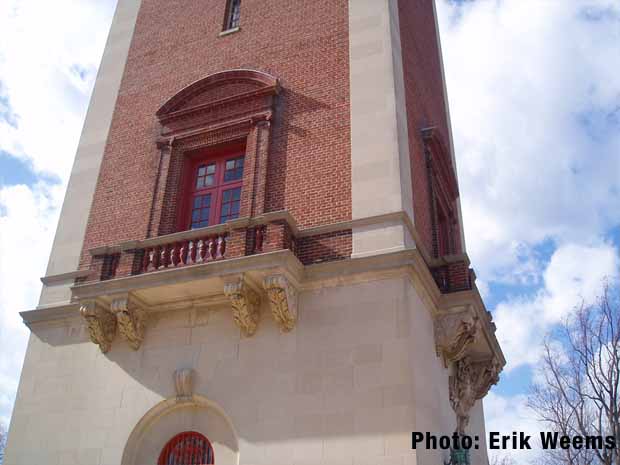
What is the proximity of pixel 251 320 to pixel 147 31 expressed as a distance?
1139cm

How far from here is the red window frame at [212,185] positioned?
49.1ft

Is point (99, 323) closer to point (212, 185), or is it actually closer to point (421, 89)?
point (212, 185)

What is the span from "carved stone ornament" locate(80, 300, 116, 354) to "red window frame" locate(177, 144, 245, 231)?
2.75 meters

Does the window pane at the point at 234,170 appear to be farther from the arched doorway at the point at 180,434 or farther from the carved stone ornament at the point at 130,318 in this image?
the arched doorway at the point at 180,434

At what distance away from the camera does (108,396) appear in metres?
13.1

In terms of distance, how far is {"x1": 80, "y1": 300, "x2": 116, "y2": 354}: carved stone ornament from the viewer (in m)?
13.1

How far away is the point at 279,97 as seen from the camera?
1549 centimetres

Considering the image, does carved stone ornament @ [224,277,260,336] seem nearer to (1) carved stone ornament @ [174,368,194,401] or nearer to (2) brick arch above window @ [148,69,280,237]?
(1) carved stone ornament @ [174,368,194,401]

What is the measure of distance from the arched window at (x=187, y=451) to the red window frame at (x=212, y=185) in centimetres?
485

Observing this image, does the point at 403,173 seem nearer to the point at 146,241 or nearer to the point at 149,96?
the point at 146,241

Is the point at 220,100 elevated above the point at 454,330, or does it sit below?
Answer: above

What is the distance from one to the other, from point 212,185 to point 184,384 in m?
5.14

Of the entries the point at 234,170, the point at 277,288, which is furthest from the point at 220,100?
the point at 277,288

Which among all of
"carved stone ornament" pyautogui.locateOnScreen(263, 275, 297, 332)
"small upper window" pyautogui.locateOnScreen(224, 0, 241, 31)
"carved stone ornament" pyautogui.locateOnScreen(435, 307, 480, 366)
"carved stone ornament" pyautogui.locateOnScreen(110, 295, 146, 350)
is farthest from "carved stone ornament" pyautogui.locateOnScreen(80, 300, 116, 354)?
"small upper window" pyautogui.locateOnScreen(224, 0, 241, 31)
